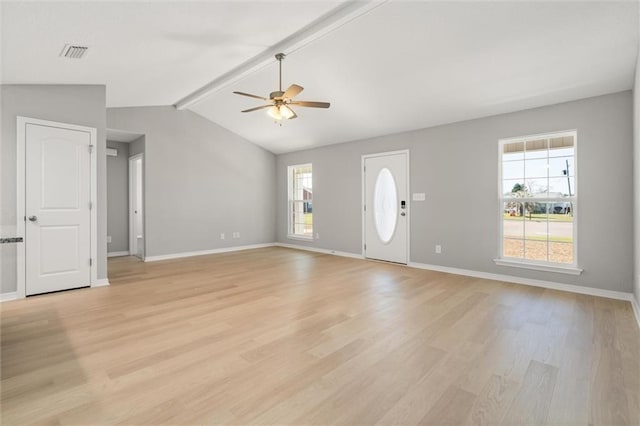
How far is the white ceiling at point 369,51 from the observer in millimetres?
2695

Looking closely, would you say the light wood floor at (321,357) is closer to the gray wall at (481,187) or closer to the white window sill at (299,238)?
the gray wall at (481,187)

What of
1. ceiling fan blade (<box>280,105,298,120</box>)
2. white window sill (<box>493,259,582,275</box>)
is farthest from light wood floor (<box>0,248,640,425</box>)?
ceiling fan blade (<box>280,105,298,120</box>)

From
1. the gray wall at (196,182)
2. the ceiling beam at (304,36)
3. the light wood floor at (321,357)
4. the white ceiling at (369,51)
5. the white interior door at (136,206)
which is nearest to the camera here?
the light wood floor at (321,357)

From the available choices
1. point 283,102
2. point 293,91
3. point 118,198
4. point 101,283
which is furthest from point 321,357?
point 118,198

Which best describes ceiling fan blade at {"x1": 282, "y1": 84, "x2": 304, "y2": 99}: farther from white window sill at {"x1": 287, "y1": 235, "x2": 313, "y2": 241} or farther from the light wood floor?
white window sill at {"x1": 287, "y1": 235, "x2": 313, "y2": 241}

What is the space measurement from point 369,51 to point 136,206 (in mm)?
5825

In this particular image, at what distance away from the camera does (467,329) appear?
9.18ft

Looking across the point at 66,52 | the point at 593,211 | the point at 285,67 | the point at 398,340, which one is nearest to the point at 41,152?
the point at 66,52

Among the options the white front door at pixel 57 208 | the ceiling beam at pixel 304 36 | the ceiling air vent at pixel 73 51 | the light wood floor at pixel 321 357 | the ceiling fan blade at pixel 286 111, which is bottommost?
the light wood floor at pixel 321 357

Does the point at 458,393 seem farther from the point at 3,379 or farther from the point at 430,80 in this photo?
the point at 430,80

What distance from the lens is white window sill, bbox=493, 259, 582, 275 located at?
3.98 meters

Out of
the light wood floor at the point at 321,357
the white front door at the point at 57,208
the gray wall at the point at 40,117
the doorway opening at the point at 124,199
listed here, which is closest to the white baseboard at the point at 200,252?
the doorway opening at the point at 124,199

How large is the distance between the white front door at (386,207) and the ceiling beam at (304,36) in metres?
2.90

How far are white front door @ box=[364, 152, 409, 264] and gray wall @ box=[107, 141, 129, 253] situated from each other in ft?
17.3
